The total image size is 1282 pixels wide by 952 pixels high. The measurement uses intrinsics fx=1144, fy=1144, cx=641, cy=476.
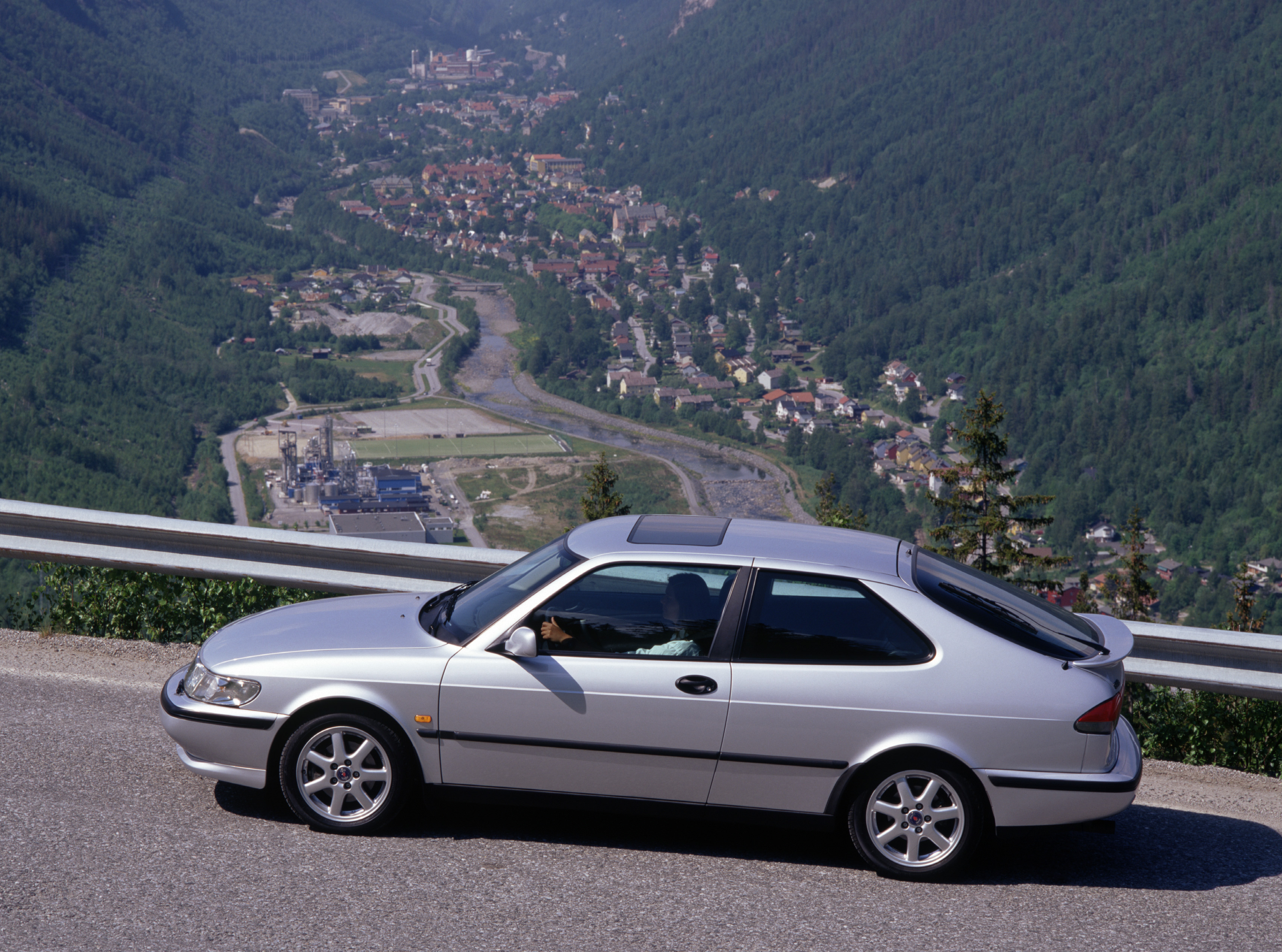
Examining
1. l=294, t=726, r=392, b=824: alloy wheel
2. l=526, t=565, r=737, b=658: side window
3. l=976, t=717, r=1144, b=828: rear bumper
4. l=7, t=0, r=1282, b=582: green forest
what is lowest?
l=294, t=726, r=392, b=824: alloy wheel

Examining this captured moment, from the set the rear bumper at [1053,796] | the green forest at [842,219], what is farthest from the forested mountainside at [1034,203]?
the rear bumper at [1053,796]

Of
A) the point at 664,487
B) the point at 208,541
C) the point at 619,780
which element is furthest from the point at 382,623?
the point at 664,487

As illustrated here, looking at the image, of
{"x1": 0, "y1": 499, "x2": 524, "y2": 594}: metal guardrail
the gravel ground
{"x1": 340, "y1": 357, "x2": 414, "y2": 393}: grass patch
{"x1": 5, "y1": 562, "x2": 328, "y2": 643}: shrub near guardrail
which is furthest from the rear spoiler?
{"x1": 340, "y1": 357, "x2": 414, "y2": 393}: grass patch

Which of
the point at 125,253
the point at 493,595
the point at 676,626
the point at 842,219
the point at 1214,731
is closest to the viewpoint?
the point at 676,626

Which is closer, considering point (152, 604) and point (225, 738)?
point (225, 738)

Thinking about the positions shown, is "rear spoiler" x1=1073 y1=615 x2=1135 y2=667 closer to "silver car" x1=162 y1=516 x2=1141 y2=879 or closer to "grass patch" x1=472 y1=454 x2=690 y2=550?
"silver car" x1=162 y1=516 x2=1141 y2=879

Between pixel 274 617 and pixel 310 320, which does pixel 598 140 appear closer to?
pixel 310 320

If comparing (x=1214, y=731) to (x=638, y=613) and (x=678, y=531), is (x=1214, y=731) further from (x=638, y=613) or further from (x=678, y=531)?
(x=638, y=613)

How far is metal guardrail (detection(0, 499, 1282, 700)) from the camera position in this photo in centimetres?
666

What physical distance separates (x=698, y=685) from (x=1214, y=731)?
338cm

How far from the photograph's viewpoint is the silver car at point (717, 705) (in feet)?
13.3

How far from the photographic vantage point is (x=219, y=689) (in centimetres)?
439

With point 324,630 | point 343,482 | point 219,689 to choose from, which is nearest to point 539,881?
point 324,630

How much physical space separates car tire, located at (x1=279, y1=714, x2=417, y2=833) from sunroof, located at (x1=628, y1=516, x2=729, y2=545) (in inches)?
47.5
